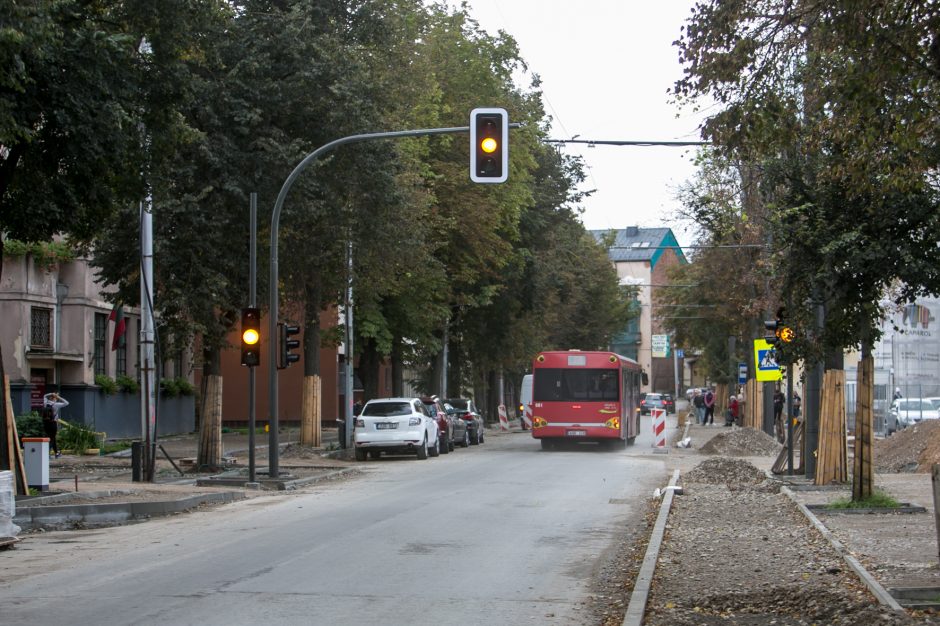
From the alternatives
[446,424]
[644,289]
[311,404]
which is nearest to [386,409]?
[311,404]

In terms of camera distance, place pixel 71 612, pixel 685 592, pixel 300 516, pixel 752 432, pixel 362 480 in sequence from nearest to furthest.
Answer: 1. pixel 71 612
2. pixel 685 592
3. pixel 300 516
4. pixel 362 480
5. pixel 752 432

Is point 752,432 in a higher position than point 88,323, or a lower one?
lower

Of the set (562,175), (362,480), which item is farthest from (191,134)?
(562,175)

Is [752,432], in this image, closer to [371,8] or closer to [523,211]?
[523,211]

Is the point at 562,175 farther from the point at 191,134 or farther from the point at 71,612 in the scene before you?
the point at 71,612

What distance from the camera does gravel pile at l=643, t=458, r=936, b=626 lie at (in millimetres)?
9141

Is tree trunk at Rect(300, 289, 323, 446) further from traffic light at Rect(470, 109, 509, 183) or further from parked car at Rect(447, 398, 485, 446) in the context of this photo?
traffic light at Rect(470, 109, 509, 183)

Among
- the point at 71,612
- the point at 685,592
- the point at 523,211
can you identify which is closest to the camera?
the point at 71,612

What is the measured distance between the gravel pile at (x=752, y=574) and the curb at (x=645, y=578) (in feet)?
0.29

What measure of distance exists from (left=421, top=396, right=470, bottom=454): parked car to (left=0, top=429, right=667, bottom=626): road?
14196mm

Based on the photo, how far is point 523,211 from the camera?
46.8m

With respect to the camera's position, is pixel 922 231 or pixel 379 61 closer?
pixel 922 231

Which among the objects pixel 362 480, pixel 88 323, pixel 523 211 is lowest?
pixel 362 480

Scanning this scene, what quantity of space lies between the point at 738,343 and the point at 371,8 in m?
40.5
